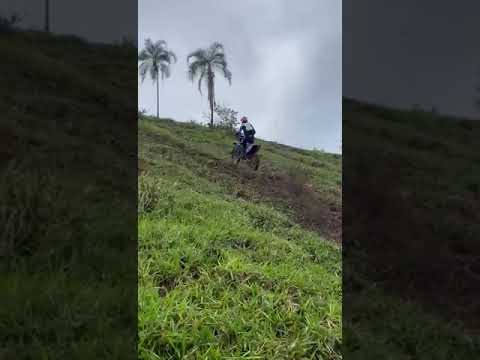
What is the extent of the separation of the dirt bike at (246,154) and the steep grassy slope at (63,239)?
3.76 metres

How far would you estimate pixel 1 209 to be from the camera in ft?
10.8

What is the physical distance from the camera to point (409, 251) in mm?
6617

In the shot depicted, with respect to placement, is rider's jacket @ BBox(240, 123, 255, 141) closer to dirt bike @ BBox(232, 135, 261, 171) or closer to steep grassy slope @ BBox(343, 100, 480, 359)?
dirt bike @ BBox(232, 135, 261, 171)

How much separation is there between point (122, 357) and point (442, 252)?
6328 millimetres

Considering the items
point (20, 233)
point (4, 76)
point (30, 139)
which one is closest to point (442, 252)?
point (20, 233)

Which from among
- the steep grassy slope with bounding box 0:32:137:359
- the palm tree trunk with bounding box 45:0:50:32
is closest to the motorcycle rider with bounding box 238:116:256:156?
the steep grassy slope with bounding box 0:32:137:359

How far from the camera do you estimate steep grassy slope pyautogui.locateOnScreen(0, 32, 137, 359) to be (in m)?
2.49

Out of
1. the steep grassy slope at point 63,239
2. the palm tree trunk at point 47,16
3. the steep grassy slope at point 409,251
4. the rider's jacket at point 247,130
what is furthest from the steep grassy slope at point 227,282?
→ the palm tree trunk at point 47,16

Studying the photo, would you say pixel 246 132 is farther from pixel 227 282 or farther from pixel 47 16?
pixel 47 16

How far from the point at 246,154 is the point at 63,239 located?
7894 mm

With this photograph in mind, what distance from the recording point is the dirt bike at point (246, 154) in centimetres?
1084

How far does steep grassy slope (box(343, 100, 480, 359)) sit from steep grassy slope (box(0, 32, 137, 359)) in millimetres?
2200

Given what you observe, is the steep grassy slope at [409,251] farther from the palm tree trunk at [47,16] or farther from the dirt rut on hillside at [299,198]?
the palm tree trunk at [47,16]

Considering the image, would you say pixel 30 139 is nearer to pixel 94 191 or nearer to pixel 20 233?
pixel 94 191
